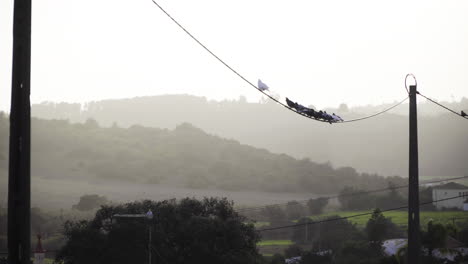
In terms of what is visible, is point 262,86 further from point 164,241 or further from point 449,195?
point 449,195

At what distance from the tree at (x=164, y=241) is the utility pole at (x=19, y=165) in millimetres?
46337

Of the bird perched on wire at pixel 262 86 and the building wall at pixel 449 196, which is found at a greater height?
the bird perched on wire at pixel 262 86

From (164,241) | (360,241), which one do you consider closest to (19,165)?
(164,241)

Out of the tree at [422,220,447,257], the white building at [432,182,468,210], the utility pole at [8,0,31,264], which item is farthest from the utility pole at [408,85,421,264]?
the white building at [432,182,468,210]

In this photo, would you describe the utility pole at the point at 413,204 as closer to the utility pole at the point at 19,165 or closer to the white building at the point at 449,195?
the utility pole at the point at 19,165

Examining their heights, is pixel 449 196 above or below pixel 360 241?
above

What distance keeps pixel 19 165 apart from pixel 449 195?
166m

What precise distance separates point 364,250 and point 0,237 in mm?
64840

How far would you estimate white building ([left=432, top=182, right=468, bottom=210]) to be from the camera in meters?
163

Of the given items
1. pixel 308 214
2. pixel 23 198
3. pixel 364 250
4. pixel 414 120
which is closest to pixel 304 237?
pixel 364 250

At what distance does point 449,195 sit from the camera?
168125mm

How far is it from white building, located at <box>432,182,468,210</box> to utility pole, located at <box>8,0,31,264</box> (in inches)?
6211

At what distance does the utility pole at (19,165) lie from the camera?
1198 centimetres

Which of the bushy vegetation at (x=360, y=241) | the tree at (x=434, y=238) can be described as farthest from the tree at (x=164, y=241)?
the tree at (x=434, y=238)
